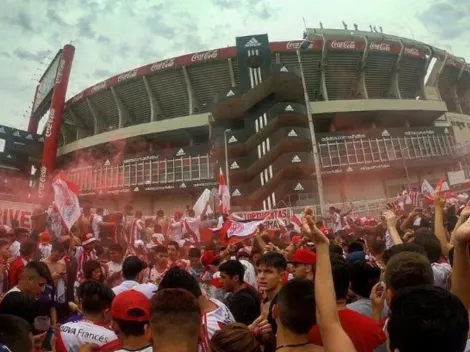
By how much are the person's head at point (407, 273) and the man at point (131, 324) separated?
1.45m

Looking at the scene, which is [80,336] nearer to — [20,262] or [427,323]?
[427,323]

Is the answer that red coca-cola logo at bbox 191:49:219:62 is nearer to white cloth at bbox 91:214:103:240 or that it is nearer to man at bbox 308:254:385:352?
white cloth at bbox 91:214:103:240

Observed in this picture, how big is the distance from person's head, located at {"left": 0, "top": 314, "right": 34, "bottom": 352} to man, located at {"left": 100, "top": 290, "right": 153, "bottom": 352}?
439mm

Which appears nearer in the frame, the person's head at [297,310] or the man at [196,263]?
the person's head at [297,310]

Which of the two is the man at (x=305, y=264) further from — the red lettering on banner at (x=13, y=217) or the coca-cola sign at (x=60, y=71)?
the coca-cola sign at (x=60, y=71)

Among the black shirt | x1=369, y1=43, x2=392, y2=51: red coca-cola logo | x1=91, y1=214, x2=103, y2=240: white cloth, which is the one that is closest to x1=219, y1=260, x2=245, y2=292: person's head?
the black shirt

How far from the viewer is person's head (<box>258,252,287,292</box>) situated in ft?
11.9

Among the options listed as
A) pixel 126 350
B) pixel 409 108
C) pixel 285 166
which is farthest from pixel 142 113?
pixel 126 350

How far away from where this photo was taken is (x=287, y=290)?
7.63 ft

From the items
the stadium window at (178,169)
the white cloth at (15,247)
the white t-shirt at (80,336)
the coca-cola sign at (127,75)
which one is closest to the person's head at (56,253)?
the white cloth at (15,247)

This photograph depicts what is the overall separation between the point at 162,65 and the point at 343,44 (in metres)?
18.5

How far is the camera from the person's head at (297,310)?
2.21 m

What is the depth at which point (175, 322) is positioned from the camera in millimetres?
1938

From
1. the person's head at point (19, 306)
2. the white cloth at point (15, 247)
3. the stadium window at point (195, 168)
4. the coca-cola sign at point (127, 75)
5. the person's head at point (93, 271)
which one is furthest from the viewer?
the coca-cola sign at point (127, 75)
